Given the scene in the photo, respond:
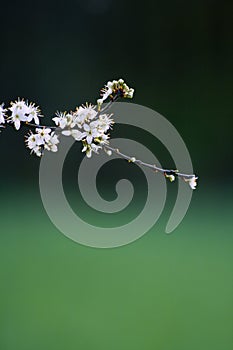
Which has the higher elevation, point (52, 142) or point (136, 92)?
point (136, 92)

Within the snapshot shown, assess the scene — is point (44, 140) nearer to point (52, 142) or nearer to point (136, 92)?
point (52, 142)

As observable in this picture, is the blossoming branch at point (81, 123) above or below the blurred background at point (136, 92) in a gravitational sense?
below

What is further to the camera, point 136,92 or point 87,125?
point 136,92

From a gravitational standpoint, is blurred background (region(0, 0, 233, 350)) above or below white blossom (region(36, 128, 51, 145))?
above

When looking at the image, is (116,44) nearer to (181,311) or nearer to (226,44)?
(226,44)

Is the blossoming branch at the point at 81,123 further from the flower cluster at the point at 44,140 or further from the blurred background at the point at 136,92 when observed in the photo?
the blurred background at the point at 136,92

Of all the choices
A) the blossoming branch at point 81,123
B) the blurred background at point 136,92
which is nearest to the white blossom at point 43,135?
the blossoming branch at point 81,123

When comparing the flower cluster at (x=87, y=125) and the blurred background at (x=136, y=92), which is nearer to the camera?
the flower cluster at (x=87, y=125)

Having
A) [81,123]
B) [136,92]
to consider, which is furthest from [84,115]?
[136,92]

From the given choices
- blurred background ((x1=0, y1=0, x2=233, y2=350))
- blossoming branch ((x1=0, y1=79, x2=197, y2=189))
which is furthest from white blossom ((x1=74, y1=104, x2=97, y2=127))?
blurred background ((x1=0, y1=0, x2=233, y2=350))

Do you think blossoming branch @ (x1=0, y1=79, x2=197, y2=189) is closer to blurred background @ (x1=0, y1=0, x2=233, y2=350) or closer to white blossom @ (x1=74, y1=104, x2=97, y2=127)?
white blossom @ (x1=74, y1=104, x2=97, y2=127)

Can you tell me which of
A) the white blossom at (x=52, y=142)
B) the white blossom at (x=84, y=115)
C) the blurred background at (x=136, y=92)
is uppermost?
the blurred background at (x=136, y=92)

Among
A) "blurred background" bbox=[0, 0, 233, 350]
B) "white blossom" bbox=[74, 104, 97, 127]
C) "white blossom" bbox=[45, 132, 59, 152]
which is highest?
"blurred background" bbox=[0, 0, 233, 350]
